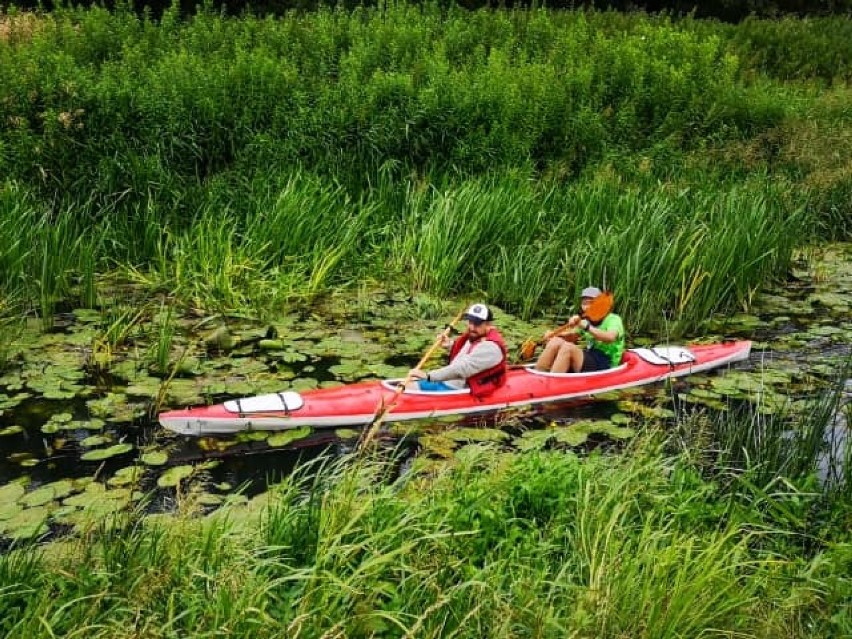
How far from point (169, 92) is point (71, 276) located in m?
2.38

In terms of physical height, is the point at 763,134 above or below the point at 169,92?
below

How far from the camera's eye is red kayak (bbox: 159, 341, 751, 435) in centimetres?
540

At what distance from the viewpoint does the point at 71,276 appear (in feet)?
24.6

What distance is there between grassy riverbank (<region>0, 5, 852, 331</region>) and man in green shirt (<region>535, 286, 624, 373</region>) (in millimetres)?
972

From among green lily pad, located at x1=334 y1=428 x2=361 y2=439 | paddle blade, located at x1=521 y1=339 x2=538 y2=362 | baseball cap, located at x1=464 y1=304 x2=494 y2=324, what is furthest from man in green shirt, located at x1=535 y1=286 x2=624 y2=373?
green lily pad, located at x1=334 y1=428 x2=361 y2=439

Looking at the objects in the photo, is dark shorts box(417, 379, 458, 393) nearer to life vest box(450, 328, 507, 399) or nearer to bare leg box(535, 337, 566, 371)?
life vest box(450, 328, 507, 399)

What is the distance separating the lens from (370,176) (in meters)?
9.30

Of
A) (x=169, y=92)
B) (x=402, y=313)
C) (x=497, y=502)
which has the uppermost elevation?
(x=169, y=92)

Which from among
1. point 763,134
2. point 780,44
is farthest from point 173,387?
point 780,44

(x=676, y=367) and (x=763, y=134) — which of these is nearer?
(x=676, y=367)

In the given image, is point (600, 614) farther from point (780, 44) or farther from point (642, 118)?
point (780, 44)

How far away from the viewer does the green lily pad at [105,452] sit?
201 inches

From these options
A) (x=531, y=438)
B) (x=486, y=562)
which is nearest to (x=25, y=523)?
(x=486, y=562)

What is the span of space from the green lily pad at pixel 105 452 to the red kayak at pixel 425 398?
27cm
